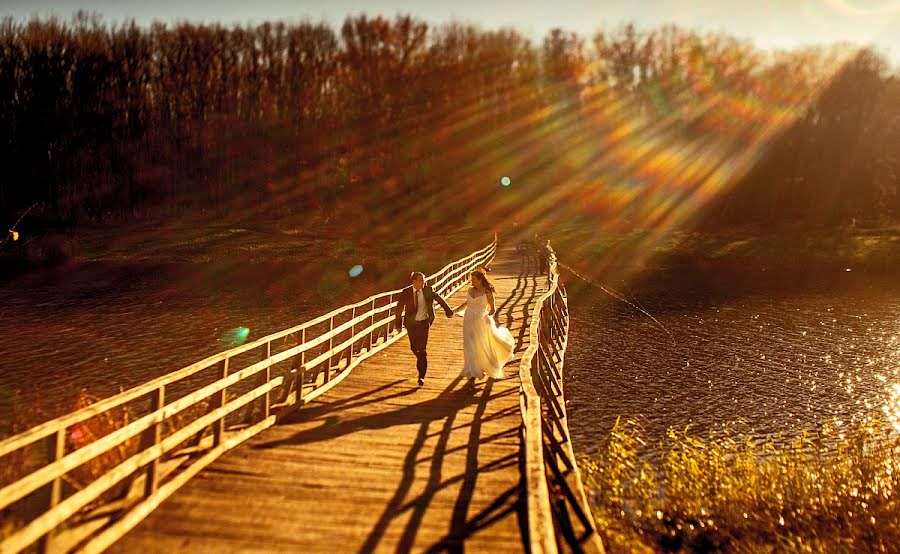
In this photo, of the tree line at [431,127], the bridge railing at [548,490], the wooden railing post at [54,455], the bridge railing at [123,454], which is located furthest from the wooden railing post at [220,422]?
the tree line at [431,127]

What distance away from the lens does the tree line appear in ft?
199

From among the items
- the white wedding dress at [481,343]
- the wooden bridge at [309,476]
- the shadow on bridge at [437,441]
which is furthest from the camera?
the white wedding dress at [481,343]

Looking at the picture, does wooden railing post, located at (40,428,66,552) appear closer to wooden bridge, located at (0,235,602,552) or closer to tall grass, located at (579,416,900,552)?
wooden bridge, located at (0,235,602,552)

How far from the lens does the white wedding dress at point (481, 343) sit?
13.0 meters

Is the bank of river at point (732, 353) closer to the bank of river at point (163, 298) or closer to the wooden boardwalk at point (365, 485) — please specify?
the wooden boardwalk at point (365, 485)

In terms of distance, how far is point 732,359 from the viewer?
88.3ft

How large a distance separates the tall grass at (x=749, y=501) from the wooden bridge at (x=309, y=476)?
6.82 feet

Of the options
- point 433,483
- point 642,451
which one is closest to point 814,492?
point 642,451

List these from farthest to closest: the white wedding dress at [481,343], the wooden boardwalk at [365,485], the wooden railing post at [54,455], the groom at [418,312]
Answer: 1. the groom at [418,312]
2. the white wedding dress at [481,343]
3. the wooden boardwalk at [365,485]
4. the wooden railing post at [54,455]

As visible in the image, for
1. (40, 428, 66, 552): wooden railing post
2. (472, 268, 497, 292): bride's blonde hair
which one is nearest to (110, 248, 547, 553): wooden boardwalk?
(40, 428, 66, 552): wooden railing post

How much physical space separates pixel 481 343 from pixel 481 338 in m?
0.10

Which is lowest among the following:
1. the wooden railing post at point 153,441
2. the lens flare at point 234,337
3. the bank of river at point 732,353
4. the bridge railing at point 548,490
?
the bank of river at point 732,353

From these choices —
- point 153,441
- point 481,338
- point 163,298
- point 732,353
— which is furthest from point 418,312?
point 163,298

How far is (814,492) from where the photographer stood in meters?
13.2
